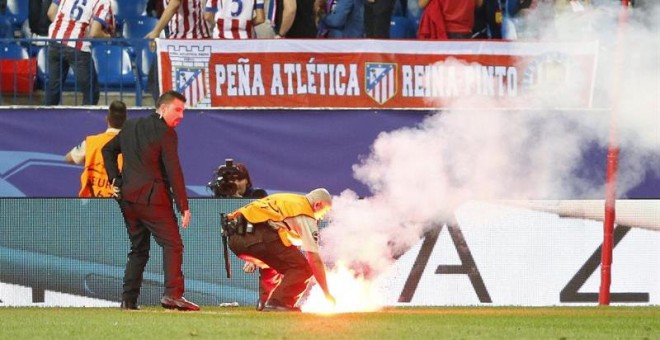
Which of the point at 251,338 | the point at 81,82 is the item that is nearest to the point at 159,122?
the point at 251,338

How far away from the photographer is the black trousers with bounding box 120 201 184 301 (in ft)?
42.6

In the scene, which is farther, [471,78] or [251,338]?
[471,78]

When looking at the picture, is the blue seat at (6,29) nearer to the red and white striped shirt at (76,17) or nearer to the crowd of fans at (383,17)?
the crowd of fans at (383,17)

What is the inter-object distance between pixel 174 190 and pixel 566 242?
445cm

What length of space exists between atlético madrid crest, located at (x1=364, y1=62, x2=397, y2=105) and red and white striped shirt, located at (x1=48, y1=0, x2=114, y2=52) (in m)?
3.19

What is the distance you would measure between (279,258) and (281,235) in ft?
0.69

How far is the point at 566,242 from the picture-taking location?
15469 mm

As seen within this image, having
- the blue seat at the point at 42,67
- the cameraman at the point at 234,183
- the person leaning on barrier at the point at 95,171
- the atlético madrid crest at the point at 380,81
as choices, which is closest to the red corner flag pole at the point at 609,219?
the atlético madrid crest at the point at 380,81

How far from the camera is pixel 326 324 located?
1169 cm

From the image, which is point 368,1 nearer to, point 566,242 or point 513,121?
point 513,121

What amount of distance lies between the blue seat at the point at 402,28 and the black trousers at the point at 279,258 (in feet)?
19.8

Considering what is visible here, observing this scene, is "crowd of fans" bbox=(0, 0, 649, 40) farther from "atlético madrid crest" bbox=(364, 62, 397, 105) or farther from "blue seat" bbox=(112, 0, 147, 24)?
"atlético madrid crest" bbox=(364, 62, 397, 105)

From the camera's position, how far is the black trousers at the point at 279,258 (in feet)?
44.2

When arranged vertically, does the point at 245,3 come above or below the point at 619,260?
above
